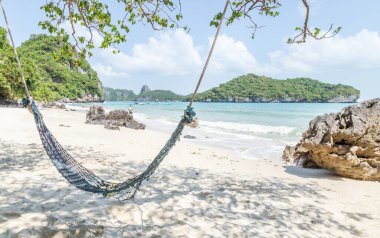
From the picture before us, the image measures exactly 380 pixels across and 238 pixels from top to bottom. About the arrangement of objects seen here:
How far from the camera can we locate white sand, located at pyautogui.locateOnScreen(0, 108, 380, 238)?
3297 millimetres

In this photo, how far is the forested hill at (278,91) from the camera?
124938 mm

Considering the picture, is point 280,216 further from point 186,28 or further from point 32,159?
point 32,159

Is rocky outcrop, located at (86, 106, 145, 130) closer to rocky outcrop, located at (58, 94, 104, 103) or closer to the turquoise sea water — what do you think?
the turquoise sea water

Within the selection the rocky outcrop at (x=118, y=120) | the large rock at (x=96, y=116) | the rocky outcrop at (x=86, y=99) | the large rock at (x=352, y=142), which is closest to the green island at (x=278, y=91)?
the rocky outcrop at (x=86, y=99)

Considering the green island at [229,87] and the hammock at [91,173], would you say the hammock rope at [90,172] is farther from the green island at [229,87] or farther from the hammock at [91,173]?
the green island at [229,87]

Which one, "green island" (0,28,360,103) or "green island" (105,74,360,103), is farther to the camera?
"green island" (105,74,360,103)

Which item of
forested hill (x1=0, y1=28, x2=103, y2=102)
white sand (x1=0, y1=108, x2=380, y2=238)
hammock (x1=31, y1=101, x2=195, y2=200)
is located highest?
forested hill (x1=0, y1=28, x2=103, y2=102)

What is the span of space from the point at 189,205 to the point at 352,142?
12.3 ft

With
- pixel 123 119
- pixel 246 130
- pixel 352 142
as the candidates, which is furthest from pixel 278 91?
pixel 352 142

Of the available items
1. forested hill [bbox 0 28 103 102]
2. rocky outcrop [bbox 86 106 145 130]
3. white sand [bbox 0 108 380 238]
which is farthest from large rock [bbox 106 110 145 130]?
white sand [bbox 0 108 380 238]

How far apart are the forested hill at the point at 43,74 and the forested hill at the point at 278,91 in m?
53.3

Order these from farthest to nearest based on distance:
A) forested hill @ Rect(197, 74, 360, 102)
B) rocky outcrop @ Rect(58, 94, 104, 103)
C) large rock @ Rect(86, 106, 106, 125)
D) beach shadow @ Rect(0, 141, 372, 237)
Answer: forested hill @ Rect(197, 74, 360, 102)
rocky outcrop @ Rect(58, 94, 104, 103)
large rock @ Rect(86, 106, 106, 125)
beach shadow @ Rect(0, 141, 372, 237)

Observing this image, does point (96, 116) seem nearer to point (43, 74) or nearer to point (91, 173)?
point (91, 173)

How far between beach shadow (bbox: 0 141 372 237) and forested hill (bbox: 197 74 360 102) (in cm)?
12396
